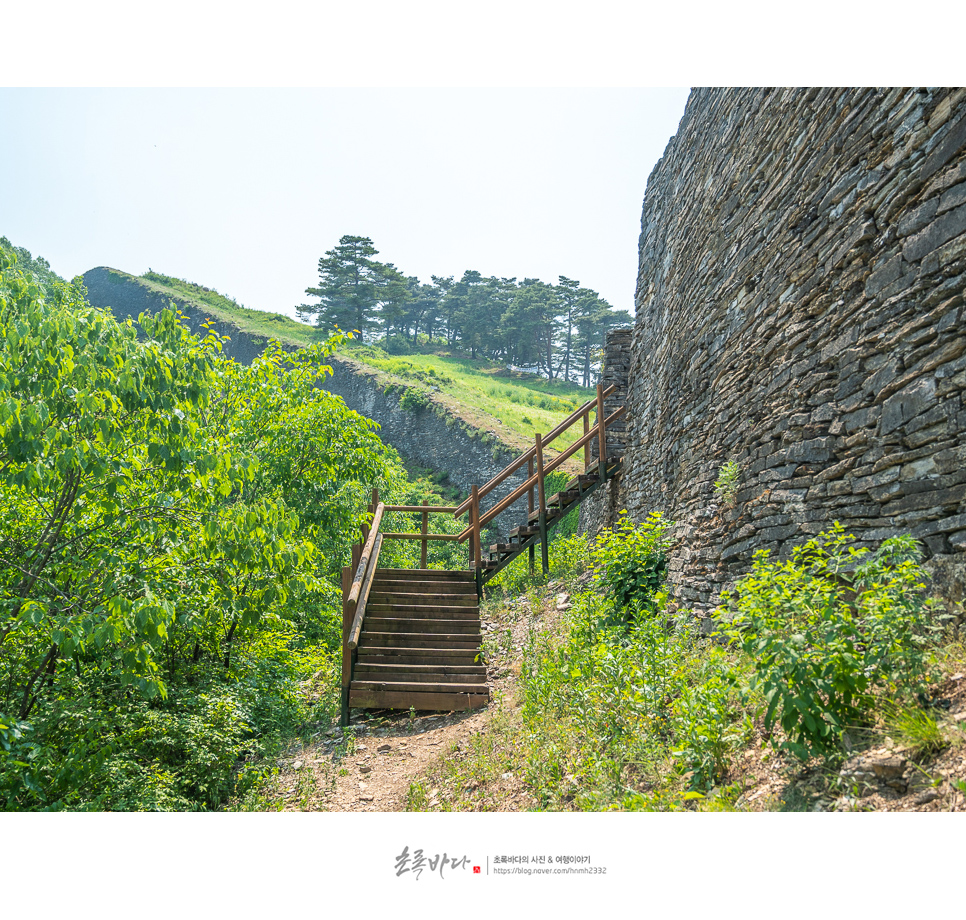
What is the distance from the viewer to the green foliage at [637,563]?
605 cm

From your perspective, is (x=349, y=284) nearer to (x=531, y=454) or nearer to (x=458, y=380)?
(x=458, y=380)

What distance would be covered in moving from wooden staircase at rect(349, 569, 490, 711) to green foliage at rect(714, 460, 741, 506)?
3.03 metres

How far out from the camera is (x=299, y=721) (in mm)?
6016

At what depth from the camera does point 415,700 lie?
6.01 metres

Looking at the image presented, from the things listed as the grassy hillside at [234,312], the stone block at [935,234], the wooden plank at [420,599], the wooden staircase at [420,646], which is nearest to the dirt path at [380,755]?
the wooden staircase at [420,646]

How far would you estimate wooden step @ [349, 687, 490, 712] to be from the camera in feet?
19.6

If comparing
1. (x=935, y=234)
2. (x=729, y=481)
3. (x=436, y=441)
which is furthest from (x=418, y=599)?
(x=436, y=441)

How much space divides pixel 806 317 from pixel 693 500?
2238mm

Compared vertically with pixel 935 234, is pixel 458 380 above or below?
above

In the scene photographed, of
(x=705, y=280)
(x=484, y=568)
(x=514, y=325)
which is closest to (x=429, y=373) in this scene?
(x=514, y=325)

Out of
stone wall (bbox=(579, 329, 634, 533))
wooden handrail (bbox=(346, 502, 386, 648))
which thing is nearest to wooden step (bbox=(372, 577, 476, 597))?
wooden handrail (bbox=(346, 502, 386, 648))

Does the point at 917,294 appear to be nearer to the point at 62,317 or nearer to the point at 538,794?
the point at 538,794

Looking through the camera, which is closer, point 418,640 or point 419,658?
point 419,658

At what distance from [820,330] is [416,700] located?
4801mm
